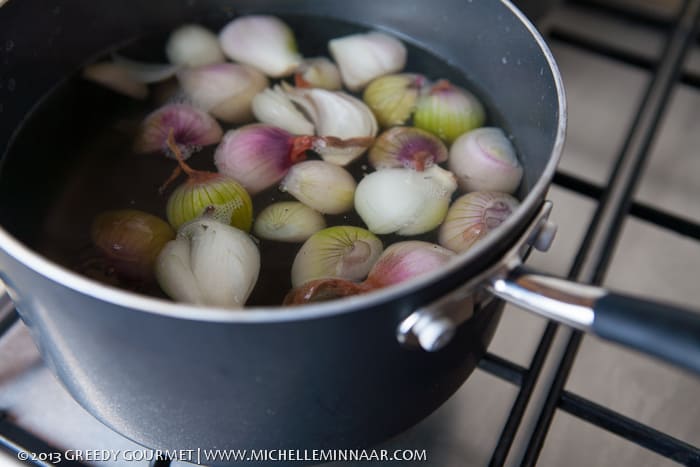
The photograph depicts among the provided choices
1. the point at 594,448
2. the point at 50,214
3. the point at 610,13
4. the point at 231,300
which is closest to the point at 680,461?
the point at 594,448

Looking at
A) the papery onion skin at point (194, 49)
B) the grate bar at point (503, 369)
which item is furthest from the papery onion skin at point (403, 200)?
the papery onion skin at point (194, 49)

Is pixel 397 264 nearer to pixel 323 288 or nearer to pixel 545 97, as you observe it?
pixel 323 288

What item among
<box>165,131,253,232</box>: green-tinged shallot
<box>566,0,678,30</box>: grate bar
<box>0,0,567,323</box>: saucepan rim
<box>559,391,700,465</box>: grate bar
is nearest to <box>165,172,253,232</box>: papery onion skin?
<box>165,131,253,232</box>: green-tinged shallot

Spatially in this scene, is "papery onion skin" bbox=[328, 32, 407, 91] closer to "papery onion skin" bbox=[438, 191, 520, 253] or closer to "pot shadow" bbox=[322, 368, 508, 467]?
"papery onion skin" bbox=[438, 191, 520, 253]

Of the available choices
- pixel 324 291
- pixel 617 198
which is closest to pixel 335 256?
pixel 324 291

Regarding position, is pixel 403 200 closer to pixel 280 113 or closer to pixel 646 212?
pixel 280 113
